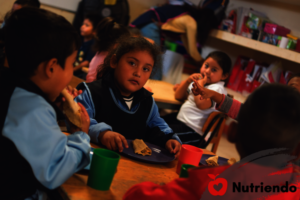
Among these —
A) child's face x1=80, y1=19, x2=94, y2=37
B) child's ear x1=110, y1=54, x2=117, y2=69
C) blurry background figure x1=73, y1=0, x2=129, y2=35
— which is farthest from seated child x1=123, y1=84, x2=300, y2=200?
blurry background figure x1=73, y1=0, x2=129, y2=35

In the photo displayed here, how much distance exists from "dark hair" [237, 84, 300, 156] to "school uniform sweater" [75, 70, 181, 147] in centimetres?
78

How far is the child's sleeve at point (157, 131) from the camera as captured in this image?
1.37 m

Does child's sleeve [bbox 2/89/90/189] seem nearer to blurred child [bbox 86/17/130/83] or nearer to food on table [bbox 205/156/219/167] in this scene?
food on table [bbox 205/156/219/167]

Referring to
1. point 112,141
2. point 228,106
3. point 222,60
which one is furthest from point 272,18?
point 112,141

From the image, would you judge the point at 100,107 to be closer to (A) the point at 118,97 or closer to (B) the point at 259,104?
(A) the point at 118,97

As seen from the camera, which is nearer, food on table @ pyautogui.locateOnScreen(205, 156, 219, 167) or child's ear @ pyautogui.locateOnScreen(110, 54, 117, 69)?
food on table @ pyautogui.locateOnScreen(205, 156, 219, 167)

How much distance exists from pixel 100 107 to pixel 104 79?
15 centimetres

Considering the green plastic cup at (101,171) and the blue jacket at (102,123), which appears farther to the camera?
the blue jacket at (102,123)

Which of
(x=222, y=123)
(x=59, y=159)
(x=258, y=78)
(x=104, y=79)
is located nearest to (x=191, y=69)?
(x=258, y=78)

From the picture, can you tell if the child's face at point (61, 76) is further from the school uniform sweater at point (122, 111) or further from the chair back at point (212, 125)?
the chair back at point (212, 125)

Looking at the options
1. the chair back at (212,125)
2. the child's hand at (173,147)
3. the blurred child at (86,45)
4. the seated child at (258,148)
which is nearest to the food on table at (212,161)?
the child's hand at (173,147)

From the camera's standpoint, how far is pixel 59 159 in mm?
709

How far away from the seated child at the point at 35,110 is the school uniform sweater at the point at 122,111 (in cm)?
50

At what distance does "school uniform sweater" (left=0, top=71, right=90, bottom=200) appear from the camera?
667 mm
